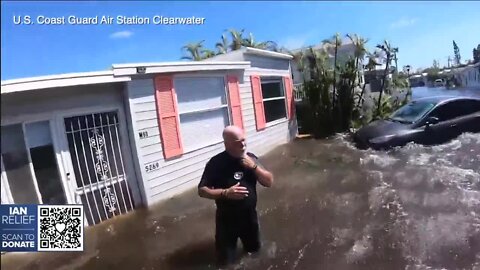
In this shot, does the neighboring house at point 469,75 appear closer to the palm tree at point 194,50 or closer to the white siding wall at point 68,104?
the palm tree at point 194,50

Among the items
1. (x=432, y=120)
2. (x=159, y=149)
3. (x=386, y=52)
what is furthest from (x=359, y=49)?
(x=159, y=149)

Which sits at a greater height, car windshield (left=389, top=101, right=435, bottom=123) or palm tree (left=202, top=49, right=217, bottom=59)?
palm tree (left=202, top=49, right=217, bottom=59)

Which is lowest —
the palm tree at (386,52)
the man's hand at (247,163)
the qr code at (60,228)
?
the qr code at (60,228)

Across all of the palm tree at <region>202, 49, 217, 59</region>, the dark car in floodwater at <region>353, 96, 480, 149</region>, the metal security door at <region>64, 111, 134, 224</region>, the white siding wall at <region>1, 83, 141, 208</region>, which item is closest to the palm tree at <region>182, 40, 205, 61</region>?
the palm tree at <region>202, 49, 217, 59</region>

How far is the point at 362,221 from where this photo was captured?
107 inches

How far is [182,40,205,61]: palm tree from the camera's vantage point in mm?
2545

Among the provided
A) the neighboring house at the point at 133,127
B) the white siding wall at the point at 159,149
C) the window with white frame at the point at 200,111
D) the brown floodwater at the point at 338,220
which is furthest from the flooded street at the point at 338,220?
the window with white frame at the point at 200,111

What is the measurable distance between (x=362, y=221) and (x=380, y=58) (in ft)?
3.94

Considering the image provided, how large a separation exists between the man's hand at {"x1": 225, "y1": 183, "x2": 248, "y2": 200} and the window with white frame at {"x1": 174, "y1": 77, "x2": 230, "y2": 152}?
57 centimetres

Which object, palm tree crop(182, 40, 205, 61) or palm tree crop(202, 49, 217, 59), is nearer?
palm tree crop(182, 40, 205, 61)

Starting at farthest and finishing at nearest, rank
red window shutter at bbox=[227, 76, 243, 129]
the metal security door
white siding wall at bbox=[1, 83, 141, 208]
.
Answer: red window shutter at bbox=[227, 76, 243, 129] → the metal security door → white siding wall at bbox=[1, 83, 141, 208]

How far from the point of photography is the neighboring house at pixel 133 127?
89.4 inches

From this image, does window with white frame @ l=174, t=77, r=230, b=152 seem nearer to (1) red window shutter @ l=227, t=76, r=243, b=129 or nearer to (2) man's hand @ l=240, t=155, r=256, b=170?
(1) red window shutter @ l=227, t=76, r=243, b=129

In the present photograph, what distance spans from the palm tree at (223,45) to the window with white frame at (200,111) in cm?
28
